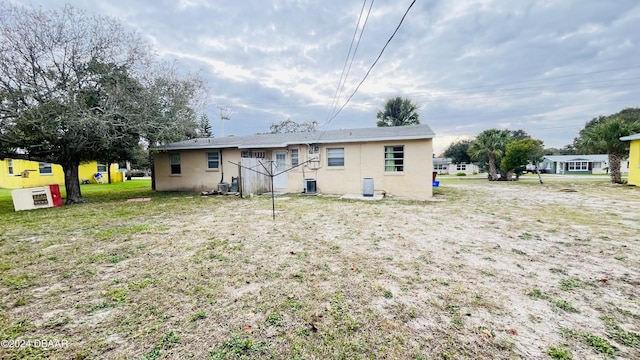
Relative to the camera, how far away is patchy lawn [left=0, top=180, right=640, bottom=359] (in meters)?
2.04

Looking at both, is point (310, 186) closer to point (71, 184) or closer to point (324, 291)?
point (324, 291)

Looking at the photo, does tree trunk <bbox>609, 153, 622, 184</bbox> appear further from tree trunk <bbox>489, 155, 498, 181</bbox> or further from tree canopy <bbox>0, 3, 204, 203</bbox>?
→ tree canopy <bbox>0, 3, 204, 203</bbox>

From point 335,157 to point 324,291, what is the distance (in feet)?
31.0

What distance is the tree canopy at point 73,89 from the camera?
311 inches

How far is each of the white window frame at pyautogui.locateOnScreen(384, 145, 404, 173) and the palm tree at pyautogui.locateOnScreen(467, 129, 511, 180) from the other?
561 inches

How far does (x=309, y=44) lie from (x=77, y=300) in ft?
43.1

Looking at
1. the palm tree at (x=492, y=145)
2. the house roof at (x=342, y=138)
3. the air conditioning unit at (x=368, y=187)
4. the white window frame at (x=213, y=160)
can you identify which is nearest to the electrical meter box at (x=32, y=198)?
the house roof at (x=342, y=138)

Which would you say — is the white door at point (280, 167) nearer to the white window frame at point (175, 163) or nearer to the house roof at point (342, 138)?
the house roof at point (342, 138)

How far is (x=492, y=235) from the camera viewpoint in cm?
516

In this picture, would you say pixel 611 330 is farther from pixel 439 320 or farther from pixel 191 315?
pixel 191 315

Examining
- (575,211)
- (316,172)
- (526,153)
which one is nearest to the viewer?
(575,211)

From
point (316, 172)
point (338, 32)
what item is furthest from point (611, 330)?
point (316, 172)

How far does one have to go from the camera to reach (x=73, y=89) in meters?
8.58

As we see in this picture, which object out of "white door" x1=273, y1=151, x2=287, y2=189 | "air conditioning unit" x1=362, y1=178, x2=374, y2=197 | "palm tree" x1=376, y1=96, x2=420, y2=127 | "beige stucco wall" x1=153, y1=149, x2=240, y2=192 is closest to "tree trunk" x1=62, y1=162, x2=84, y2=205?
"beige stucco wall" x1=153, y1=149, x2=240, y2=192
